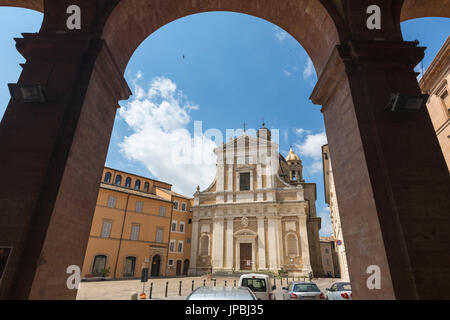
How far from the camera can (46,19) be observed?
635 centimetres

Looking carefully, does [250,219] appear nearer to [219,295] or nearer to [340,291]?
[340,291]

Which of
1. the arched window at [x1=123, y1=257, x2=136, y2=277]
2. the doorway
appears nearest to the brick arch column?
the arched window at [x1=123, y1=257, x2=136, y2=277]

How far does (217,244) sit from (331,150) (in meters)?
28.1

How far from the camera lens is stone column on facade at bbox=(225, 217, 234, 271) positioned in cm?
3104

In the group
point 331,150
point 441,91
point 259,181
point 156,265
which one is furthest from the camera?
point 259,181

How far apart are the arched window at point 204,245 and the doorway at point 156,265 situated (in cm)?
553

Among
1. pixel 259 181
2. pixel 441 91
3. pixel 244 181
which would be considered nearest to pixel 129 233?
pixel 244 181

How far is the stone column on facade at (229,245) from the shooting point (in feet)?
102

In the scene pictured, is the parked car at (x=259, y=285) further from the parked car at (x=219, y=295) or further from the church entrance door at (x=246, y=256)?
the church entrance door at (x=246, y=256)

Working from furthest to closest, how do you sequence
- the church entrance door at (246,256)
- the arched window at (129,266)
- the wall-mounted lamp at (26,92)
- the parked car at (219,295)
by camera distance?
the church entrance door at (246,256), the arched window at (129,266), the wall-mounted lamp at (26,92), the parked car at (219,295)

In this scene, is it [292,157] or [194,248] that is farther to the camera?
[292,157]

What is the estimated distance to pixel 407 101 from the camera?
5.07 metres

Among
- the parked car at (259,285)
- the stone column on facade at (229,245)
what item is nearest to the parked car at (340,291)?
the parked car at (259,285)
